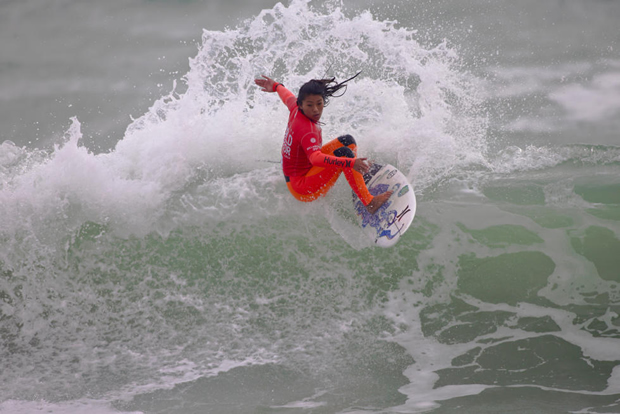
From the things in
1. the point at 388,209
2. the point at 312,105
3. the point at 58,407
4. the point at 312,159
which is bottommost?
the point at 58,407

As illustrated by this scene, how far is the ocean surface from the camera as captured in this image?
3.43 metres

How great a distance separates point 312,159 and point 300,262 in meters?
0.78

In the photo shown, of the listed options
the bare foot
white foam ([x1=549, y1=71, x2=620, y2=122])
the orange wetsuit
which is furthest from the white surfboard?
white foam ([x1=549, y1=71, x2=620, y2=122])

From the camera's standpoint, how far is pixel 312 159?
11.4 feet

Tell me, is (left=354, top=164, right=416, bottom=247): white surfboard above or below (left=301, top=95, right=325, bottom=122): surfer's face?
below

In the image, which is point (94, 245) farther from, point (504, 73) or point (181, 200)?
point (504, 73)

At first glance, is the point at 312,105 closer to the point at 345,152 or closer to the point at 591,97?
the point at 345,152

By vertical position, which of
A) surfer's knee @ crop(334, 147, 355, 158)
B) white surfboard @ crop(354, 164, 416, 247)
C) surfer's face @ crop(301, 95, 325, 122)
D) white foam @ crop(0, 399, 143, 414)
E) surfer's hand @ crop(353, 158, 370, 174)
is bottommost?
white foam @ crop(0, 399, 143, 414)

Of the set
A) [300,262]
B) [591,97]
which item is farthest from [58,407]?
[591,97]

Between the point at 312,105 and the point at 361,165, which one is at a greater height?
the point at 312,105

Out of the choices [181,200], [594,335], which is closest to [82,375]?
[181,200]

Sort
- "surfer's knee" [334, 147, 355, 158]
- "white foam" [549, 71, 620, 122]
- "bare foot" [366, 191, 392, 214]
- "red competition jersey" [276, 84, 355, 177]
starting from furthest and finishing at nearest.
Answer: "white foam" [549, 71, 620, 122] < "bare foot" [366, 191, 392, 214] < "surfer's knee" [334, 147, 355, 158] < "red competition jersey" [276, 84, 355, 177]

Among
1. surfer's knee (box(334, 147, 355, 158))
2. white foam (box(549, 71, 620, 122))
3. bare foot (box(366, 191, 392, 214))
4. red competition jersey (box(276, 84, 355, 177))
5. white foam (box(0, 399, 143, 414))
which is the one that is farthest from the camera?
white foam (box(549, 71, 620, 122))

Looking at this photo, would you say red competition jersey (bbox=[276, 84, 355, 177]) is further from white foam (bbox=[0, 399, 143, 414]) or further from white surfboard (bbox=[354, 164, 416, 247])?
white foam (bbox=[0, 399, 143, 414])
